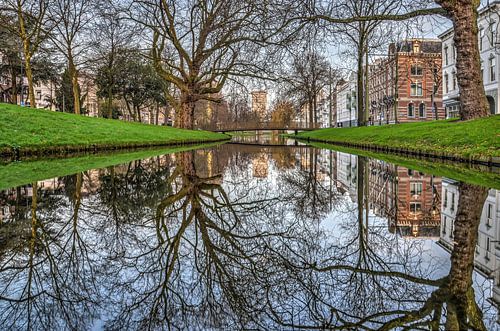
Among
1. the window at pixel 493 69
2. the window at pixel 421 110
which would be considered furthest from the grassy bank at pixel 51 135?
the window at pixel 421 110

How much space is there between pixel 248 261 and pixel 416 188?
4613 millimetres

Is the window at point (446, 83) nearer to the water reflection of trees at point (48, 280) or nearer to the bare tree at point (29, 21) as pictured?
the bare tree at point (29, 21)

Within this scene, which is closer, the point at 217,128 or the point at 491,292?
the point at 491,292

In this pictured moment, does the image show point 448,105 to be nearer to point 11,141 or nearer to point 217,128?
point 217,128

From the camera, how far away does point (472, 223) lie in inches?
165

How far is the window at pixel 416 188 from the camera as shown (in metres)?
6.49

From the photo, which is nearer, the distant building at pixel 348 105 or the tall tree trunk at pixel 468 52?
the tall tree trunk at pixel 468 52

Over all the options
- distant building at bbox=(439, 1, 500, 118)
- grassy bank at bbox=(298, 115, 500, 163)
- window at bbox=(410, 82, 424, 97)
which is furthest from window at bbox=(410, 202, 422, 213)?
window at bbox=(410, 82, 424, 97)

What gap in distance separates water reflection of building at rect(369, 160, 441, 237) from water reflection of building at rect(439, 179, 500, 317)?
0.36 ft

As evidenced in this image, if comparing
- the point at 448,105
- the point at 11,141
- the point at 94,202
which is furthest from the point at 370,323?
the point at 448,105

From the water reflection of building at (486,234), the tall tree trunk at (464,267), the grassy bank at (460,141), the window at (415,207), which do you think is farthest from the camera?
the grassy bank at (460,141)

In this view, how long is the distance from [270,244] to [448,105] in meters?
50.1

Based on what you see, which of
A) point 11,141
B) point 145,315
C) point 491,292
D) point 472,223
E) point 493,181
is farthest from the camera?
point 11,141

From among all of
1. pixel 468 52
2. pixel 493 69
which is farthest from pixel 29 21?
pixel 493 69
